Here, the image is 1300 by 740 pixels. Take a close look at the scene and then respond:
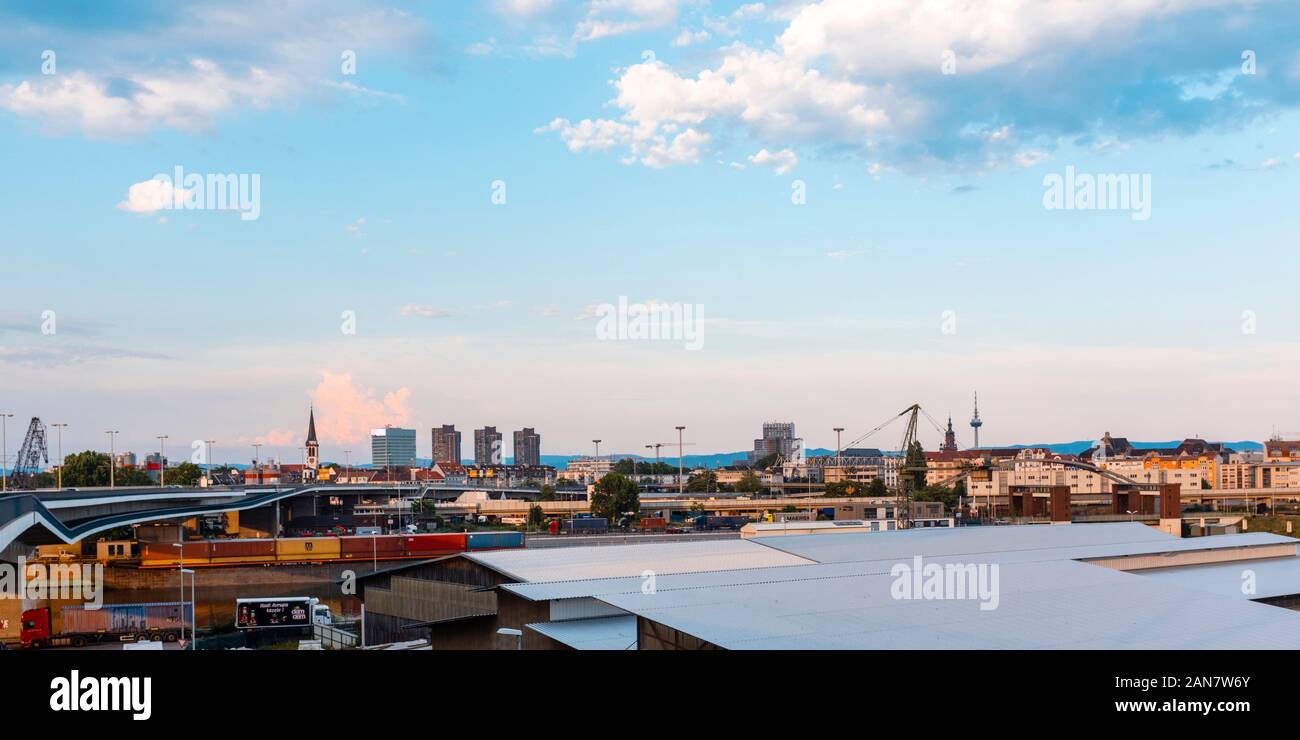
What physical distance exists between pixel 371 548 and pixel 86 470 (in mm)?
83706

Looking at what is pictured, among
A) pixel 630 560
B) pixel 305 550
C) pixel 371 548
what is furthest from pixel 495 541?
pixel 630 560

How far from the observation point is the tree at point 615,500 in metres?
105

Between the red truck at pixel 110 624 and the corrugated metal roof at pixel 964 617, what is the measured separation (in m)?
26.5

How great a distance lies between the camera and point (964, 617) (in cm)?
1933

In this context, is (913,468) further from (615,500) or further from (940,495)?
(940,495)

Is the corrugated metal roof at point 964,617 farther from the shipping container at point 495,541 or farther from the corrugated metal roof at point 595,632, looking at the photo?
the shipping container at point 495,541

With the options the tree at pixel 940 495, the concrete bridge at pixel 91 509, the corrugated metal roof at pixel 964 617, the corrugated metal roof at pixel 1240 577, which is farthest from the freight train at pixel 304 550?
the tree at pixel 940 495

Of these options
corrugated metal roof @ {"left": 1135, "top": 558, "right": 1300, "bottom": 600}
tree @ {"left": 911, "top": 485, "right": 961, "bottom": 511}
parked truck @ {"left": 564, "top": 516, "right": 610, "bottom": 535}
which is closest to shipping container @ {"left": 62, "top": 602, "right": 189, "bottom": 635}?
corrugated metal roof @ {"left": 1135, "top": 558, "right": 1300, "bottom": 600}

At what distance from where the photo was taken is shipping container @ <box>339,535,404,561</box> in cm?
6675
